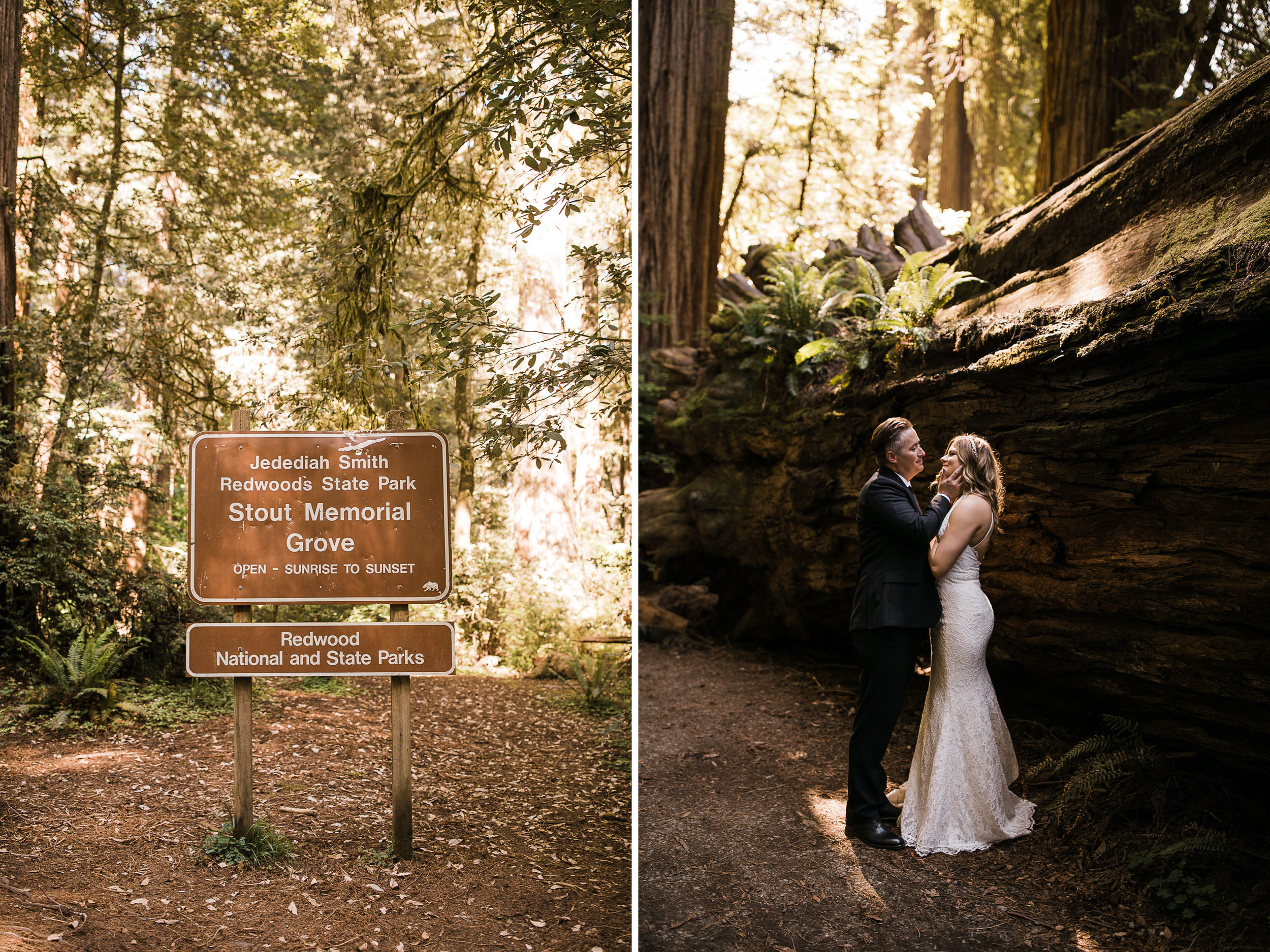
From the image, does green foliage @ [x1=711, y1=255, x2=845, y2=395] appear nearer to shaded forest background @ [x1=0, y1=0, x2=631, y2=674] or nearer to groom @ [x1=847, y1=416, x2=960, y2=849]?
shaded forest background @ [x1=0, y1=0, x2=631, y2=674]

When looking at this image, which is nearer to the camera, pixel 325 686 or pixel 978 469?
pixel 978 469

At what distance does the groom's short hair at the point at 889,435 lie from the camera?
3570mm

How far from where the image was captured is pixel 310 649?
3.46 m

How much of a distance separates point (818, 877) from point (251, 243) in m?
6.11

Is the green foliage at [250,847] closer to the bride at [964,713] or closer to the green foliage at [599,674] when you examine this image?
the bride at [964,713]

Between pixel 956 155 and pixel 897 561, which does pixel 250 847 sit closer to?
pixel 897 561

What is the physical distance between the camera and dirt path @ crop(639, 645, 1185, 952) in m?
2.65

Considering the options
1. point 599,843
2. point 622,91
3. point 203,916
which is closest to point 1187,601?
point 599,843

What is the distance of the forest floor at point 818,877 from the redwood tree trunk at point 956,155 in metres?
9.42

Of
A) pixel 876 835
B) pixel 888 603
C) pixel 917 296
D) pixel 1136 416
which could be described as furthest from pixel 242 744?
pixel 917 296

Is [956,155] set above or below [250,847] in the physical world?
above

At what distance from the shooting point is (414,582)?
11.5 ft

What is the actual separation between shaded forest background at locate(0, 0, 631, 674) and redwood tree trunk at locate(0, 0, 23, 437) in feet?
0.05

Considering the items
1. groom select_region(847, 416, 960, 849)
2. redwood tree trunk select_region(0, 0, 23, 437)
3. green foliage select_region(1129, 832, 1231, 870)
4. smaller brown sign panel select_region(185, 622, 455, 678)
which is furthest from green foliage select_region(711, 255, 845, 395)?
redwood tree trunk select_region(0, 0, 23, 437)
